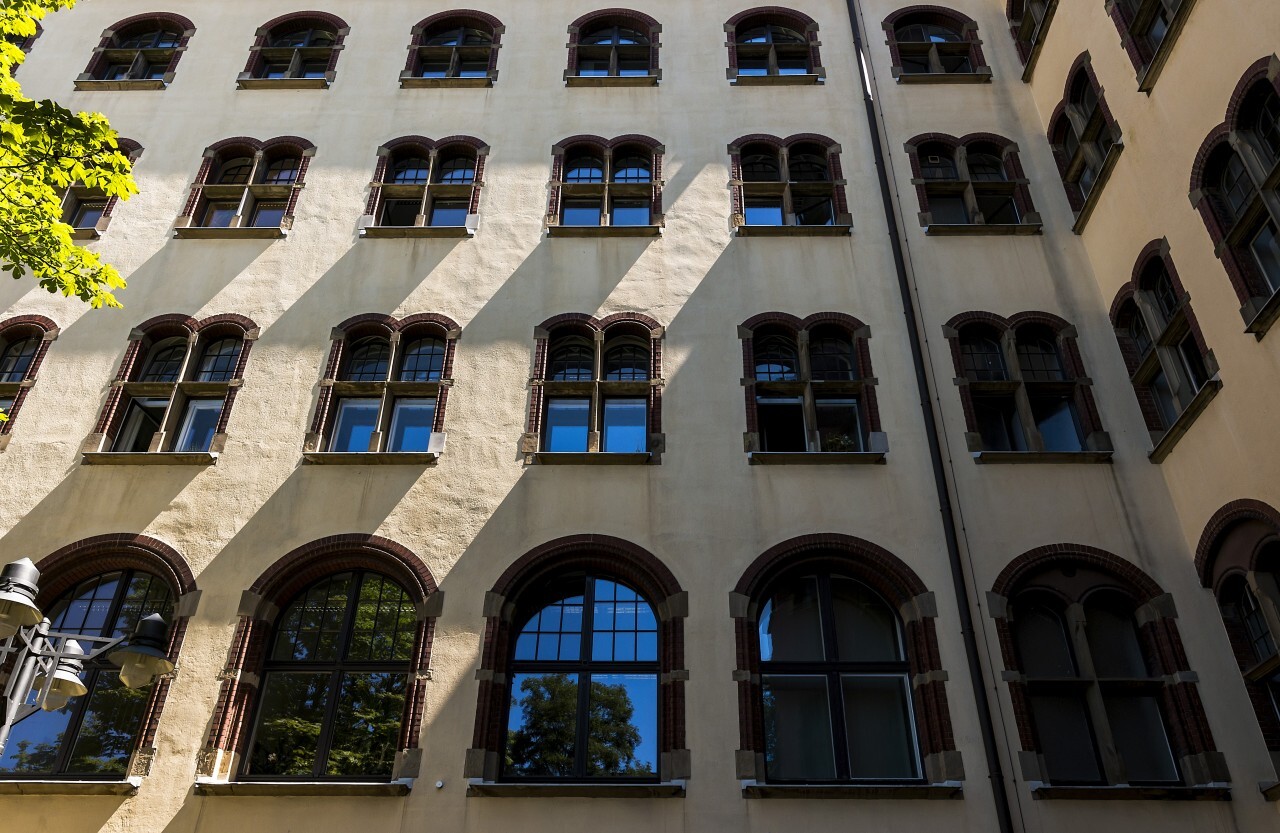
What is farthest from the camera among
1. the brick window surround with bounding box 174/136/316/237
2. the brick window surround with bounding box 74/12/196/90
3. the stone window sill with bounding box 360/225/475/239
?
the brick window surround with bounding box 74/12/196/90

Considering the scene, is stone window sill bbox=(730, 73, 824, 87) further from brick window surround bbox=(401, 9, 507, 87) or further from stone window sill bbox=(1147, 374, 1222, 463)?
stone window sill bbox=(1147, 374, 1222, 463)

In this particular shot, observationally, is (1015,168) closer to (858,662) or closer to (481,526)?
(858,662)

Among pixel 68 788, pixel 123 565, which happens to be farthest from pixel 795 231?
pixel 68 788

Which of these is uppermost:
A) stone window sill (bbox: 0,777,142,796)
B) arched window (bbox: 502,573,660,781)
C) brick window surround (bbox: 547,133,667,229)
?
brick window surround (bbox: 547,133,667,229)

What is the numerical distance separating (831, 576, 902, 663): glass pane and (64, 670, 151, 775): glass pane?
8.54 metres

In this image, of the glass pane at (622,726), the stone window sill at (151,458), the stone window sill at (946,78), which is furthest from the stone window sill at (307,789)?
the stone window sill at (946,78)

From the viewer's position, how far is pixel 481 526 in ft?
44.2

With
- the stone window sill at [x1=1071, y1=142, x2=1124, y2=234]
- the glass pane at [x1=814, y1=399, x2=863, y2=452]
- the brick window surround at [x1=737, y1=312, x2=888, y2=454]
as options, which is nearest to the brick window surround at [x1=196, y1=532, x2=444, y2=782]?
the brick window surround at [x1=737, y1=312, x2=888, y2=454]

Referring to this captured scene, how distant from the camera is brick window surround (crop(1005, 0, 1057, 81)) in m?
18.3

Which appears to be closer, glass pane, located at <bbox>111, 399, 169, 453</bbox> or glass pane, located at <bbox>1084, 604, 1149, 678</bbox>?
glass pane, located at <bbox>1084, 604, 1149, 678</bbox>

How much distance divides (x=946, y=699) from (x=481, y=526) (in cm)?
618

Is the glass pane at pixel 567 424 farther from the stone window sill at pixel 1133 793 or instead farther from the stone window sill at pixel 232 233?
the stone window sill at pixel 1133 793

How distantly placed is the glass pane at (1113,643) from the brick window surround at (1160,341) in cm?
250

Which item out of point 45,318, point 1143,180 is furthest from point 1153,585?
point 45,318
